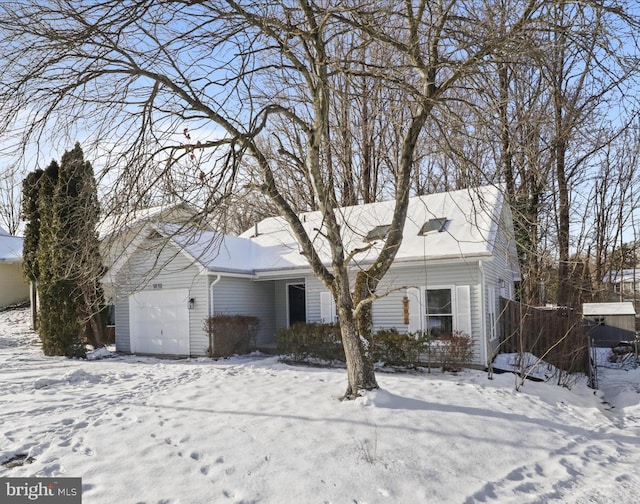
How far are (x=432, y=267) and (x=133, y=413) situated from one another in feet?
25.7

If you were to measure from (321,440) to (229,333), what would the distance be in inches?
333

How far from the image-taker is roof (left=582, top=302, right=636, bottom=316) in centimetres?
1220

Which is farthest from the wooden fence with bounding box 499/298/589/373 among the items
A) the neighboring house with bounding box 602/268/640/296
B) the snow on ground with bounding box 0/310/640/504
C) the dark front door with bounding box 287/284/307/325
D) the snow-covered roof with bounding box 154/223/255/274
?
the snow-covered roof with bounding box 154/223/255/274

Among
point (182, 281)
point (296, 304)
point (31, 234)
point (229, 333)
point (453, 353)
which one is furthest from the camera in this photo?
point (31, 234)

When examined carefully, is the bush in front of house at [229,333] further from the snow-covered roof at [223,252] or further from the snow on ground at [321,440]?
the snow on ground at [321,440]

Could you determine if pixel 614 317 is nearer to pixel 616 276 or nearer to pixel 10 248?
pixel 616 276

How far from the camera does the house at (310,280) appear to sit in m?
11.9

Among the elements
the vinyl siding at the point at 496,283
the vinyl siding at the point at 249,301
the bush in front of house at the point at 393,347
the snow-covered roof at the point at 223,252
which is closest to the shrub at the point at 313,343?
the bush in front of house at the point at 393,347

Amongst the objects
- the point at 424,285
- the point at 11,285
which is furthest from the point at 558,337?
the point at 11,285

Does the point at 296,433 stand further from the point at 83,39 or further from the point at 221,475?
the point at 83,39

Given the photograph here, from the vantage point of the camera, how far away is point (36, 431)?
20.6 ft

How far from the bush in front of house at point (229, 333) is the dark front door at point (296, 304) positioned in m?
1.88

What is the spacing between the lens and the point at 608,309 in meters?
12.7

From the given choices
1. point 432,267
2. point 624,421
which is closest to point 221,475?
point 624,421
